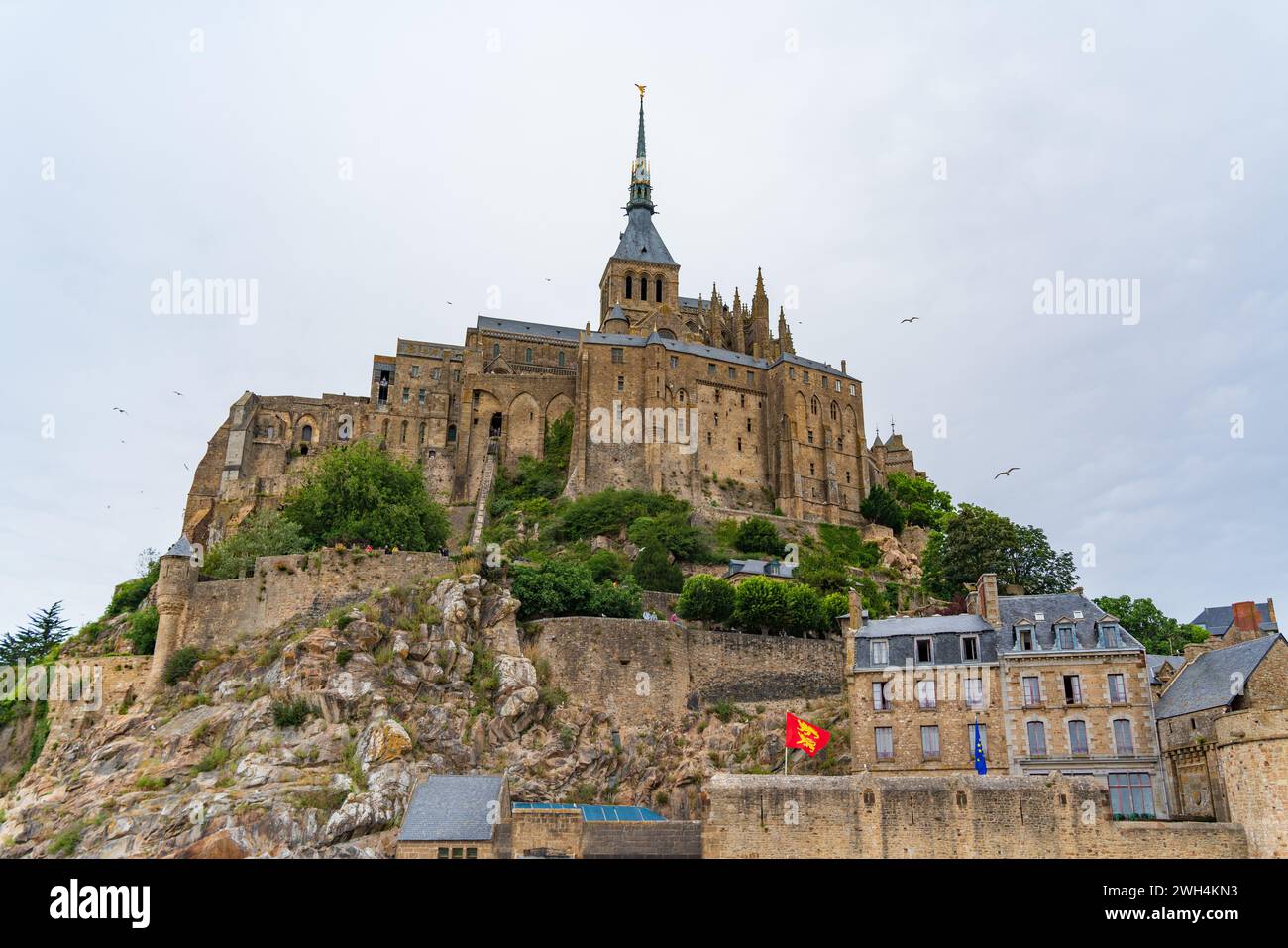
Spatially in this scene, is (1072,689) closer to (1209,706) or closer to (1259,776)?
(1209,706)

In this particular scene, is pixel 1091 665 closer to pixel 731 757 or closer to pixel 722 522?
pixel 731 757

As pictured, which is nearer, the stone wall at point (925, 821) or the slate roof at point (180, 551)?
the stone wall at point (925, 821)

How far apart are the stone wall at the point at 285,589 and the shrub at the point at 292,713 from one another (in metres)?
6.76

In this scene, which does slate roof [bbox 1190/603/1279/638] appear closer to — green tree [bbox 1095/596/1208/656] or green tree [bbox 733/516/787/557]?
green tree [bbox 1095/596/1208/656]

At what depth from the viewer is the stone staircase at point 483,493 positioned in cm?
7812

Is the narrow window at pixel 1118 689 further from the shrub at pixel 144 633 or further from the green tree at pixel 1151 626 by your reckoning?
the shrub at pixel 144 633

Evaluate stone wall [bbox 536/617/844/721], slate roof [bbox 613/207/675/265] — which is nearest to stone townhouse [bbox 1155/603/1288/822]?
stone wall [bbox 536/617/844/721]

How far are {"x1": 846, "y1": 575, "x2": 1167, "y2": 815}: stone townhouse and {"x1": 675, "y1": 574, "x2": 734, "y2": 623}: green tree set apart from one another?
46.0 feet

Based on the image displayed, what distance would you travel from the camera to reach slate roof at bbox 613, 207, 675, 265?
360 ft

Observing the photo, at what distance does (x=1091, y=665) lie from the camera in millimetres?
35875

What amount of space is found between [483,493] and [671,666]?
38932mm

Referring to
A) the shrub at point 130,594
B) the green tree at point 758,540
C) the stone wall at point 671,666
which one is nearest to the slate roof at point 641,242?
the green tree at point 758,540

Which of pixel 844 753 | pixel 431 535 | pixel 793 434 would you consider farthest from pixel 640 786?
pixel 793 434
